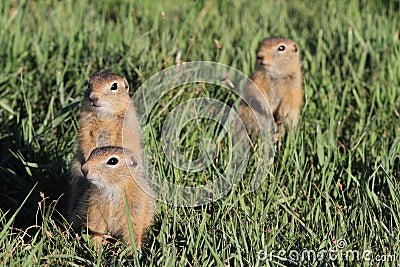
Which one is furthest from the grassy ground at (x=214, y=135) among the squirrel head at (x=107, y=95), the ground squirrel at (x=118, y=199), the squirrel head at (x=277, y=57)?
the squirrel head at (x=107, y=95)

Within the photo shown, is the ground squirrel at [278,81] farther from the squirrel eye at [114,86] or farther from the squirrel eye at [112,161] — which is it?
the squirrel eye at [112,161]

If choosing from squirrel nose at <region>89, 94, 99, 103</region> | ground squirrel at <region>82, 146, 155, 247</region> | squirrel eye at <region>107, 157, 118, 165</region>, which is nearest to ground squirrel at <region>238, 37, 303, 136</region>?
squirrel nose at <region>89, 94, 99, 103</region>

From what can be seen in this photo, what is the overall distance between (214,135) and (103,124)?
3.75 ft

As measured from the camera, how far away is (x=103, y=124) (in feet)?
15.9

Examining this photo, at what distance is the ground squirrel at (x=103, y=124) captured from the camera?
473 centimetres

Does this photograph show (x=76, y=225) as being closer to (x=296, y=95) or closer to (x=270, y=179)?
(x=270, y=179)

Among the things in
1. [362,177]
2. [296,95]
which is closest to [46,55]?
[296,95]

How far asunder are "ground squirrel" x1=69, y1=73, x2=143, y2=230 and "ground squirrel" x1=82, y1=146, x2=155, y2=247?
0.89ft

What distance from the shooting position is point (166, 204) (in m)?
4.54

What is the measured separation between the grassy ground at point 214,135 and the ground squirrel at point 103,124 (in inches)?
7.8

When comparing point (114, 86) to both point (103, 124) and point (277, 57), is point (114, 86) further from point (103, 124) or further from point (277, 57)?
point (277, 57)

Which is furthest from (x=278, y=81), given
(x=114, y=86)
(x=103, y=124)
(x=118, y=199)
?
(x=118, y=199)

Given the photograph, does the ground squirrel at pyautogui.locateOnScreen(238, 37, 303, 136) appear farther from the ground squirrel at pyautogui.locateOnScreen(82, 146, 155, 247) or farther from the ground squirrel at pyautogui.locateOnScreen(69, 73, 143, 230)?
the ground squirrel at pyautogui.locateOnScreen(82, 146, 155, 247)

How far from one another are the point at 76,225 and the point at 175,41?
8.73 feet
